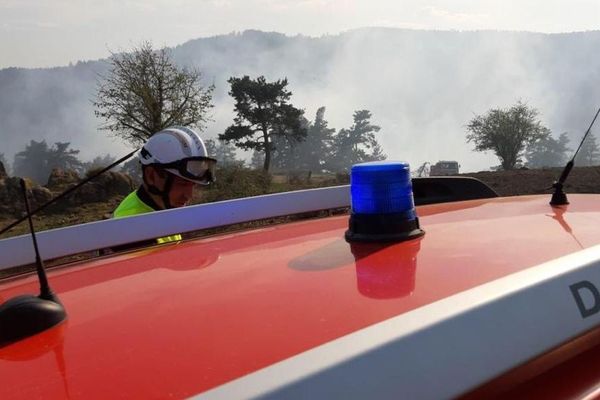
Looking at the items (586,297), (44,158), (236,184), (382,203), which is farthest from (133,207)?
(44,158)

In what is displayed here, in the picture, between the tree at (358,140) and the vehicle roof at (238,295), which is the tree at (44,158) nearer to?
the tree at (358,140)

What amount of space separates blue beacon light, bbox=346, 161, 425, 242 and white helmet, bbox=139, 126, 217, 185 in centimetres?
210

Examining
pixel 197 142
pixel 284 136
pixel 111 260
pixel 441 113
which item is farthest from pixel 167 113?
pixel 441 113

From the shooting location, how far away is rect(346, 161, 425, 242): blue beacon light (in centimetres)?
157

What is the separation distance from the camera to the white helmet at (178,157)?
3602 millimetres

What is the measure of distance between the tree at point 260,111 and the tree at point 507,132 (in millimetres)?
13933

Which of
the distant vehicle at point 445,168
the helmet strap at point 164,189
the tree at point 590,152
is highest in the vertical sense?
the helmet strap at point 164,189

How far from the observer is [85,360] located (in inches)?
41.3

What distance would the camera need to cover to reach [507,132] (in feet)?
142

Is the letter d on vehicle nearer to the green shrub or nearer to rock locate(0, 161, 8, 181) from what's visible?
the green shrub

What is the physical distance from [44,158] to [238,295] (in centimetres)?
6812

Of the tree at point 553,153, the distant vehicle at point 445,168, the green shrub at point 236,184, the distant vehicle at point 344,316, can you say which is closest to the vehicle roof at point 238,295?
the distant vehicle at point 344,316

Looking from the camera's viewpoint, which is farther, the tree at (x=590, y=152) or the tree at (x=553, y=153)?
the tree at (x=590, y=152)

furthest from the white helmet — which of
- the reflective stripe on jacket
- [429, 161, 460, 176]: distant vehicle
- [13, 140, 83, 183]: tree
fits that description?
[13, 140, 83, 183]: tree
